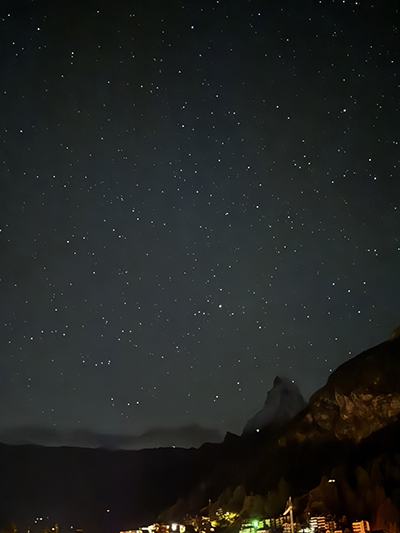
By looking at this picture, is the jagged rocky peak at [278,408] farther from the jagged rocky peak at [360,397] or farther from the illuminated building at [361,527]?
the illuminated building at [361,527]

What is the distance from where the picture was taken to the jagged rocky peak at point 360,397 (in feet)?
176

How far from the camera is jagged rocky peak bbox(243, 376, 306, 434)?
246ft

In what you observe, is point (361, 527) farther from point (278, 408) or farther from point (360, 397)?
point (278, 408)

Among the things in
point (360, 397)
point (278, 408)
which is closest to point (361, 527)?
point (360, 397)

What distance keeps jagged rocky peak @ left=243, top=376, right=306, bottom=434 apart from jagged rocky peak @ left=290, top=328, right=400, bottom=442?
1008 cm

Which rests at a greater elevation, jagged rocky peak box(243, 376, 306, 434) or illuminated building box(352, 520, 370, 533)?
jagged rocky peak box(243, 376, 306, 434)

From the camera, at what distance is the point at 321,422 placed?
61.3 meters

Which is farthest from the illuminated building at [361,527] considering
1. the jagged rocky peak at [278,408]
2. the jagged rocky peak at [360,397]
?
the jagged rocky peak at [278,408]

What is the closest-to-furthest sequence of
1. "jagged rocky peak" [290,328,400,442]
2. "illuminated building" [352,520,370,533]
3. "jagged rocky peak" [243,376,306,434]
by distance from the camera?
"illuminated building" [352,520,370,533] < "jagged rocky peak" [290,328,400,442] < "jagged rocky peak" [243,376,306,434]

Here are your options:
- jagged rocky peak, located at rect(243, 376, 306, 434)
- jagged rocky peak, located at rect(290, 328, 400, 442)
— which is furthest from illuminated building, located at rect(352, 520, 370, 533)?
jagged rocky peak, located at rect(243, 376, 306, 434)

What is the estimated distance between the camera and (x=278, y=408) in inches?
3231

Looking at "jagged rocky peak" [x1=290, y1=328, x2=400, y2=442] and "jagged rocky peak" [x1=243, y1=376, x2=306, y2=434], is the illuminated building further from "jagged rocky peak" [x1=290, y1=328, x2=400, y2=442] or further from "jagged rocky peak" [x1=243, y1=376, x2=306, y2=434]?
"jagged rocky peak" [x1=243, y1=376, x2=306, y2=434]

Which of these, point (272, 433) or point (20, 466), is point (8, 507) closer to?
point (20, 466)

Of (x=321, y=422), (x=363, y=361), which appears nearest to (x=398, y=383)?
(x=363, y=361)
